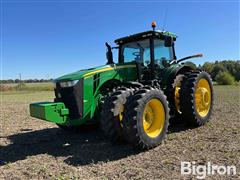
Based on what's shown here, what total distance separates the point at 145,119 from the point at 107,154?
1.10 meters

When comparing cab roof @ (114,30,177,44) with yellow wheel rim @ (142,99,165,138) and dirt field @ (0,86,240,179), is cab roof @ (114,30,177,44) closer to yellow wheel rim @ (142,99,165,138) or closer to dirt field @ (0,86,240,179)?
yellow wheel rim @ (142,99,165,138)

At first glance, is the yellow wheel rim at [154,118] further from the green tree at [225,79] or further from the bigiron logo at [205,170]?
the green tree at [225,79]

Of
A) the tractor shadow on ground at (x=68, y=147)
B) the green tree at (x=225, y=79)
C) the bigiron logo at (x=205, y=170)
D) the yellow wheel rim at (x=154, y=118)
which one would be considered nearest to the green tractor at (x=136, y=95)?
the yellow wheel rim at (x=154, y=118)

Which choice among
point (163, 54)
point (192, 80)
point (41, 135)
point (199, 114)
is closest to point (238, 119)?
point (199, 114)

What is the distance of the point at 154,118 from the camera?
5.82 meters

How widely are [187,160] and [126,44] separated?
4071mm

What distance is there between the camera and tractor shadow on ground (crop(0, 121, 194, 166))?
17.2 ft

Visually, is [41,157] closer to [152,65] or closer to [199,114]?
[152,65]

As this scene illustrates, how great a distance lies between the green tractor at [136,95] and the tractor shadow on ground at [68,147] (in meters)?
0.32

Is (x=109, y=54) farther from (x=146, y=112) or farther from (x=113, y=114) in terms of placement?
(x=113, y=114)

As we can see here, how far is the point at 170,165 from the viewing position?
4535 millimetres

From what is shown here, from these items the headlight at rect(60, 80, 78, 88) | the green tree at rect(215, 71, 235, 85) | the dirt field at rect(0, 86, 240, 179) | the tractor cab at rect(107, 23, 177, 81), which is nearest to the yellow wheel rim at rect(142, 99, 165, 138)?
the dirt field at rect(0, 86, 240, 179)

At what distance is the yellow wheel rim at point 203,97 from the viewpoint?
751cm

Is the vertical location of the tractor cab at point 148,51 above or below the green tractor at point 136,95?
above
